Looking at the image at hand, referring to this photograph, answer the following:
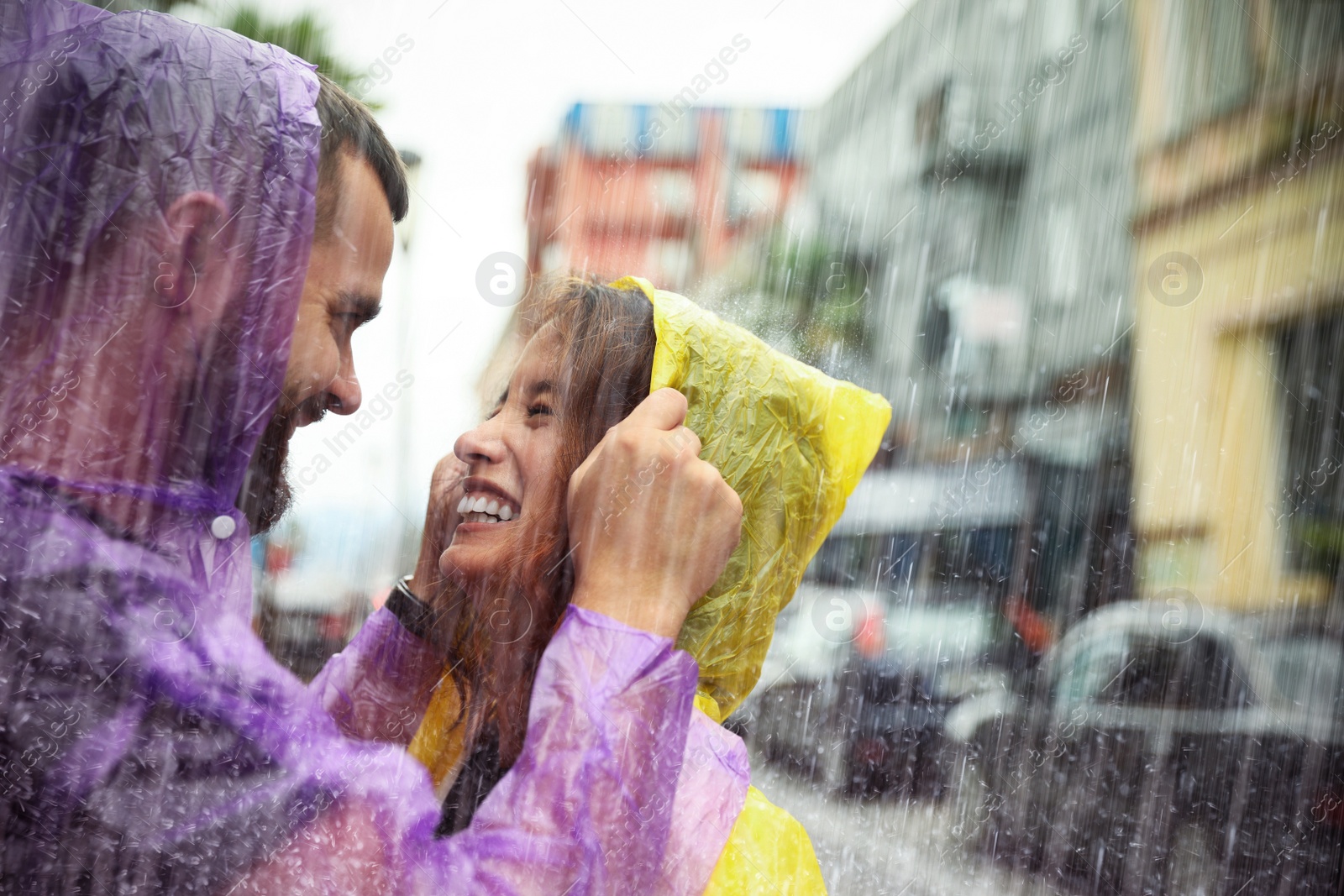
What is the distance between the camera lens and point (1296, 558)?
6535 millimetres

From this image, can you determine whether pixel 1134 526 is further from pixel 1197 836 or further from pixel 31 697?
pixel 31 697

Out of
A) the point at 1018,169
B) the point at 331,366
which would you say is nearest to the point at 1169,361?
the point at 1018,169

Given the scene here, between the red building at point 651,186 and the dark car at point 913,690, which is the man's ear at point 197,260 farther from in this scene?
the dark car at point 913,690

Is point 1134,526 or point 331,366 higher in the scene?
point 1134,526

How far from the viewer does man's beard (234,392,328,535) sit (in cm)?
122

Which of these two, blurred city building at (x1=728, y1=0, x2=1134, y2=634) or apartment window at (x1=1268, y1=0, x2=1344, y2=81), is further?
blurred city building at (x1=728, y1=0, x2=1134, y2=634)

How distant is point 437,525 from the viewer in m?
1.67

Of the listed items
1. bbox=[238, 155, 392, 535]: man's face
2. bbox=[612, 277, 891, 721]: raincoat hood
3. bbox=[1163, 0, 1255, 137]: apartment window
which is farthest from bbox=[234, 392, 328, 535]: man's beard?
bbox=[1163, 0, 1255, 137]: apartment window

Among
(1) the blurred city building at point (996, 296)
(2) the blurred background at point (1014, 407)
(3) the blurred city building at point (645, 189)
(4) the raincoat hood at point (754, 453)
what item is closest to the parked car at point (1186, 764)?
(2) the blurred background at point (1014, 407)

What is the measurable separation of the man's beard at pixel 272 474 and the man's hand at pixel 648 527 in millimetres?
358

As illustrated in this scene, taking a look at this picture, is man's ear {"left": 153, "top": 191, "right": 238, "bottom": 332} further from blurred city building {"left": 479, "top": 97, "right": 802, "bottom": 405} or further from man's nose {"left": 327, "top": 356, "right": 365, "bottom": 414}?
blurred city building {"left": 479, "top": 97, "right": 802, "bottom": 405}

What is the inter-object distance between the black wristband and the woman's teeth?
166 mm

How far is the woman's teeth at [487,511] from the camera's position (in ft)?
4.94

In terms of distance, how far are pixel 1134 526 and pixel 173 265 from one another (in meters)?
9.30
